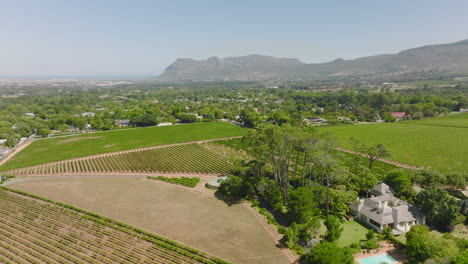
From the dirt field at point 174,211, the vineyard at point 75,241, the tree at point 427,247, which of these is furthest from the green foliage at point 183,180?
the tree at point 427,247

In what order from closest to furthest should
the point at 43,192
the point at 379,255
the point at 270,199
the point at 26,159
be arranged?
the point at 379,255 < the point at 270,199 < the point at 43,192 < the point at 26,159

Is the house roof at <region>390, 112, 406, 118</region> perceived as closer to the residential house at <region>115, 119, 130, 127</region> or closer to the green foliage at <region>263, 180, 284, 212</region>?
the green foliage at <region>263, 180, 284, 212</region>

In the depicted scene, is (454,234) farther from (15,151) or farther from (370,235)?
(15,151)

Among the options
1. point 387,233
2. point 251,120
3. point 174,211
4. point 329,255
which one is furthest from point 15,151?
point 387,233

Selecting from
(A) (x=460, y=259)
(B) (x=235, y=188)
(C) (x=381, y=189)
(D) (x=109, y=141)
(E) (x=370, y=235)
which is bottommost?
(D) (x=109, y=141)

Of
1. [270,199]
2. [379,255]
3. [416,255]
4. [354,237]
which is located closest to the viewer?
[416,255]

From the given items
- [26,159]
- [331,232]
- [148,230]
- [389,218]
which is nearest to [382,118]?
[389,218]

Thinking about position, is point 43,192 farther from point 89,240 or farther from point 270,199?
point 270,199
